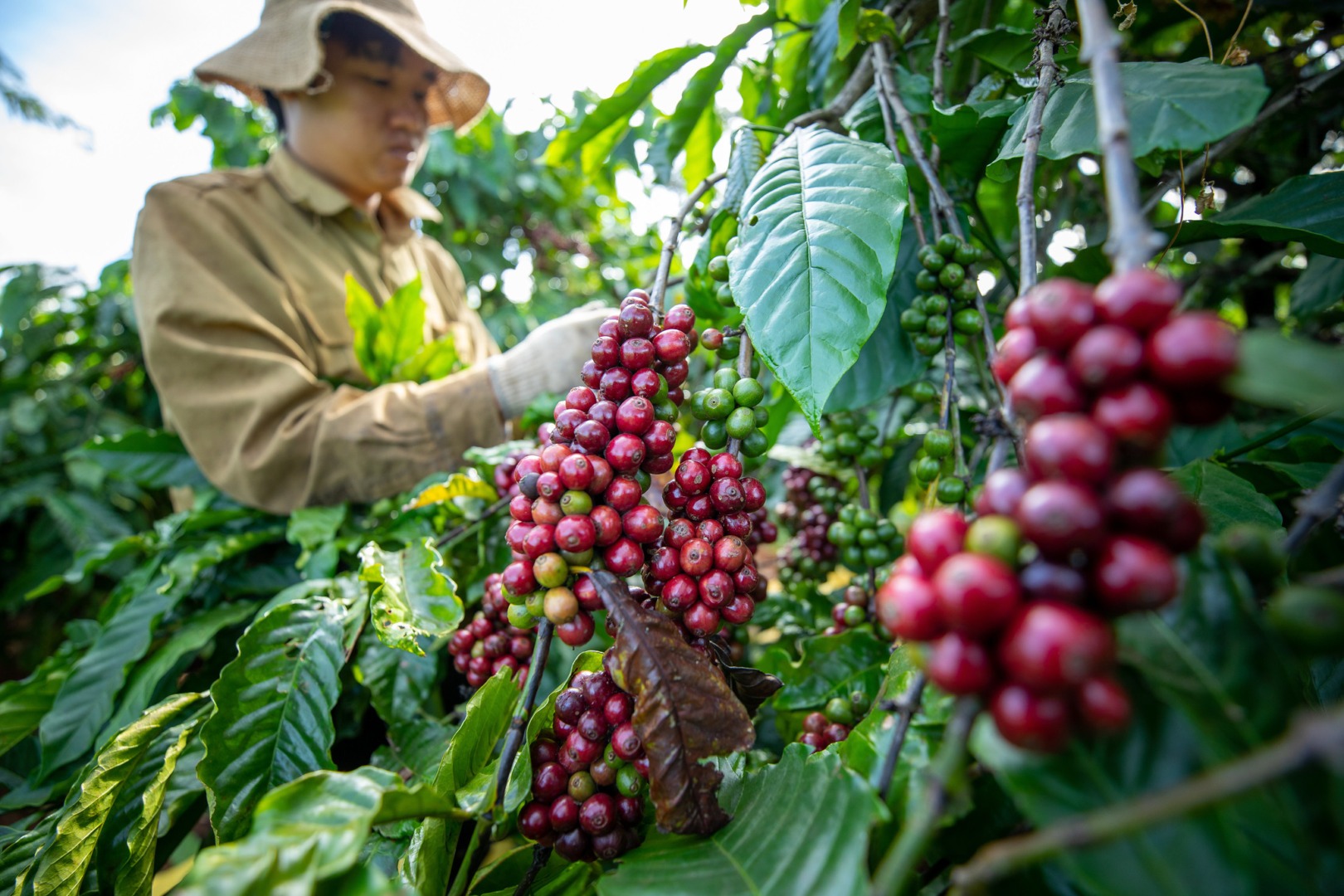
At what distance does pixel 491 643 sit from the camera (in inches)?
35.8

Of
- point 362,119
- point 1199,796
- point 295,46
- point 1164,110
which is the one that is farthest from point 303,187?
point 1199,796

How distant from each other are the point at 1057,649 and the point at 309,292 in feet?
7.47

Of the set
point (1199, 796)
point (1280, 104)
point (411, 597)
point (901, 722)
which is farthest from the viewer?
point (1280, 104)

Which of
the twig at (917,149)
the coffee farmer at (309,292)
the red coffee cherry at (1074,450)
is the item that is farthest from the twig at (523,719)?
the coffee farmer at (309,292)

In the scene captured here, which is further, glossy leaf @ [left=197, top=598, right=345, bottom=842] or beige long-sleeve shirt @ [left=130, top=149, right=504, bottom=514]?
beige long-sleeve shirt @ [left=130, top=149, right=504, bottom=514]

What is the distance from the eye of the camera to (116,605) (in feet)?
4.64

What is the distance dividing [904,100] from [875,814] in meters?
1.00

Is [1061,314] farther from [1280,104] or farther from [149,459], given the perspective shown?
[149,459]

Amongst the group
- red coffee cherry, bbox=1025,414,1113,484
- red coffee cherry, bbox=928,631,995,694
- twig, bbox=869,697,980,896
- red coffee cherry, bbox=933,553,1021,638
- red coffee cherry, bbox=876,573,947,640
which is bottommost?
twig, bbox=869,697,980,896

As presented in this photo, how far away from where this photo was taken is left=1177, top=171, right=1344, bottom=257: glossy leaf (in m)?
0.77

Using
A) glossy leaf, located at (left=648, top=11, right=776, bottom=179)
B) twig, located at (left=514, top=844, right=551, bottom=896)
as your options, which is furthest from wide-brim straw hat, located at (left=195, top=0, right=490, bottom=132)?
twig, located at (left=514, top=844, right=551, bottom=896)

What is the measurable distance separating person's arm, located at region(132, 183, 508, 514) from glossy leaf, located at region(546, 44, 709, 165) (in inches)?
26.1

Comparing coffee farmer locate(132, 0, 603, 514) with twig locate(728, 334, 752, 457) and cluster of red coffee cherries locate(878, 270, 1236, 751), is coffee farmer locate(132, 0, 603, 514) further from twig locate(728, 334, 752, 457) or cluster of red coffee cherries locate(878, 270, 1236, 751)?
cluster of red coffee cherries locate(878, 270, 1236, 751)

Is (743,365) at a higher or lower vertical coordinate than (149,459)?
higher
